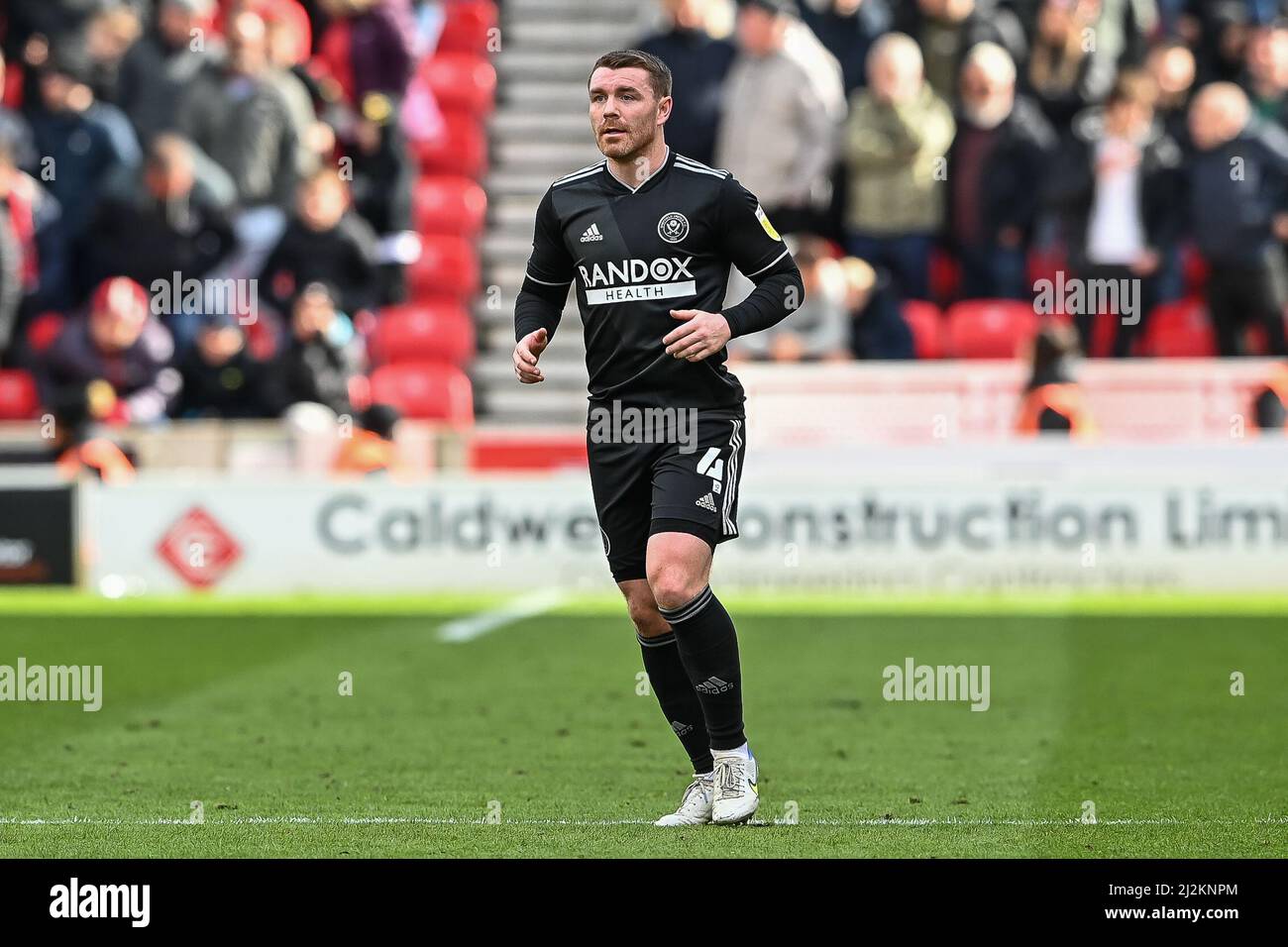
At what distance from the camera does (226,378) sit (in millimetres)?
17969

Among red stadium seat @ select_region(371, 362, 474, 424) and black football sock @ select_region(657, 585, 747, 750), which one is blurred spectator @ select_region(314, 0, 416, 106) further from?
black football sock @ select_region(657, 585, 747, 750)

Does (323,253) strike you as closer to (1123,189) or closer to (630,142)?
(1123,189)

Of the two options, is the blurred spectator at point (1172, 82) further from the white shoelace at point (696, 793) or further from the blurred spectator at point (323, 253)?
the white shoelace at point (696, 793)

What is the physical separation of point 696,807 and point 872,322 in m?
10.6

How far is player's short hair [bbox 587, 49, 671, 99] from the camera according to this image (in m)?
6.78

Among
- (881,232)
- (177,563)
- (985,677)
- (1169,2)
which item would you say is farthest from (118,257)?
(985,677)

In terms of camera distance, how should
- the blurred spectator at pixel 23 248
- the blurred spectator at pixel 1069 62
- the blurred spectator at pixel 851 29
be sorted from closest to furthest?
the blurred spectator at pixel 1069 62
the blurred spectator at pixel 851 29
the blurred spectator at pixel 23 248

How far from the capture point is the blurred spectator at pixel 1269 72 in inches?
680

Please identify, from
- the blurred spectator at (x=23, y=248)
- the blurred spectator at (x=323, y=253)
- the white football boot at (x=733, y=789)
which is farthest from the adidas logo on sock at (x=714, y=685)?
the blurred spectator at (x=23, y=248)

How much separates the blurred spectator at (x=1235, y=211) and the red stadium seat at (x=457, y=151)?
22.3 ft

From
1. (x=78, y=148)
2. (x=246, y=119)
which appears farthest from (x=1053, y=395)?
(x=78, y=148)

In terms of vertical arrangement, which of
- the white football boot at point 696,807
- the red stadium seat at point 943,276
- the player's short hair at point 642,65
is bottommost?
the white football boot at point 696,807

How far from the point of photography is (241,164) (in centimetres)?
1944
